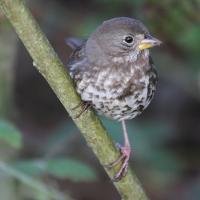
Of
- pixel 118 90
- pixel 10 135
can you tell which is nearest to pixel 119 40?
pixel 118 90

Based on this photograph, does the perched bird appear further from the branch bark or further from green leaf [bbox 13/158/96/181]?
green leaf [bbox 13/158/96/181]

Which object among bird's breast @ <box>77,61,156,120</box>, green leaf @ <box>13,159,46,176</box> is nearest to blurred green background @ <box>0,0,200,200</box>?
green leaf @ <box>13,159,46,176</box>

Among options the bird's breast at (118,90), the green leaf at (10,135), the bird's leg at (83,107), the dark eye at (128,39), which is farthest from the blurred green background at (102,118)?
the dark eye at (128,39)

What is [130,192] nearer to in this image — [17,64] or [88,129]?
[88,129]

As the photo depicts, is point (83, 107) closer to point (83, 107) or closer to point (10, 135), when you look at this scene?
point (83, 107)

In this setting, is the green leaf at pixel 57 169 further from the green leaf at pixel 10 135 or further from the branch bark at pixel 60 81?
the branch bark at pixel 60 81

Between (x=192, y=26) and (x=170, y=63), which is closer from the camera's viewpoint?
(x=192, y=26)

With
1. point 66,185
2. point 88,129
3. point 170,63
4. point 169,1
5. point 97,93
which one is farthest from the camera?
point 66,185

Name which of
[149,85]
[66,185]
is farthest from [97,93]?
[66,185]
